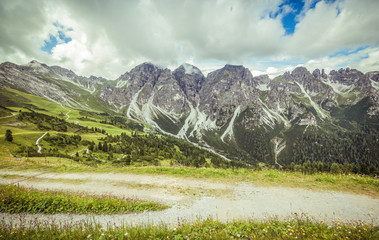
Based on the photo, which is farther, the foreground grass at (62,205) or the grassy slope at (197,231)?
the foreground grass at (62,205)

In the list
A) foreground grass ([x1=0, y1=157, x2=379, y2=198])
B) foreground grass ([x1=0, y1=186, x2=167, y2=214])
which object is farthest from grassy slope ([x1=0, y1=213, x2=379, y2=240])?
foreground grass ([x1=0, y1=157, x2=379, y2=198])

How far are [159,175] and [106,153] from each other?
8979cm

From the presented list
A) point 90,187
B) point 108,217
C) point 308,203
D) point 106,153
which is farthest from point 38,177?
point 106,153

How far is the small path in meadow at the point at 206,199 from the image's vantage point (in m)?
9.87

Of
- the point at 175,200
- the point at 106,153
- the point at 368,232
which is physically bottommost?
the point at 106,153

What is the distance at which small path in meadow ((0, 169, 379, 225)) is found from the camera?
32.4 feet

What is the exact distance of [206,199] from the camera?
12.8 meters

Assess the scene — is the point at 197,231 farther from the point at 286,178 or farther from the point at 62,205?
the point at 286,178

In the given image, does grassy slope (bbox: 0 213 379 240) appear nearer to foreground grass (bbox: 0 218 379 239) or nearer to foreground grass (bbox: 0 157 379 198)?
foreground grass (bbox: 0 218 379 239)

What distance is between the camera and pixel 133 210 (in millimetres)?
10805

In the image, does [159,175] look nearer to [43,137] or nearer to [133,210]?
[133,210]

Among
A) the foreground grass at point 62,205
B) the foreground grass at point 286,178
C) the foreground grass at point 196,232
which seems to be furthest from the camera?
the foreground grass at point 286,178

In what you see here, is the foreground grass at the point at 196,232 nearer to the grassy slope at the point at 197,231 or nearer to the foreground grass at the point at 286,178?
the grassy slope at the point at 197,231

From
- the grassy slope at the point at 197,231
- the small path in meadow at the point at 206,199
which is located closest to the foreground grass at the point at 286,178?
the small path in meadow at the point at 206,199
